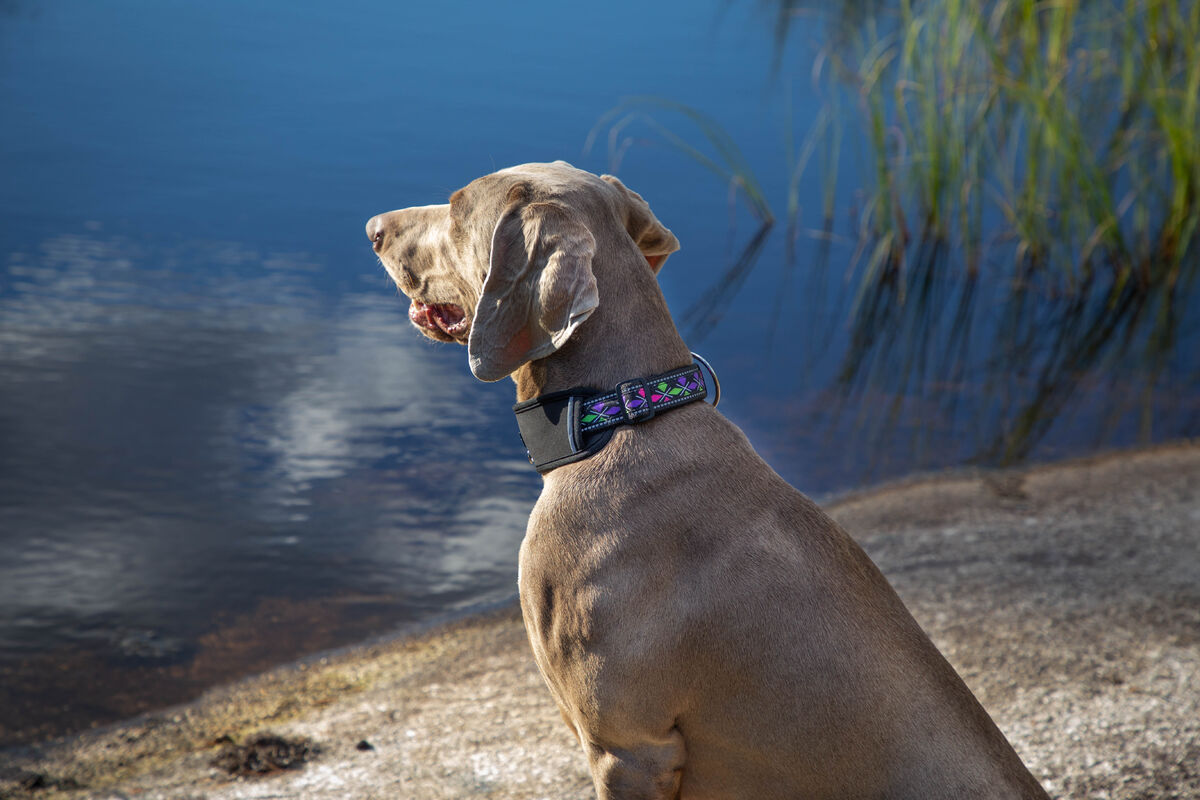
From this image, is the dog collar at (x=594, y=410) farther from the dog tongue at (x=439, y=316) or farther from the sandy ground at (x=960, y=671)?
the sandy ground at (x=960, y=671)

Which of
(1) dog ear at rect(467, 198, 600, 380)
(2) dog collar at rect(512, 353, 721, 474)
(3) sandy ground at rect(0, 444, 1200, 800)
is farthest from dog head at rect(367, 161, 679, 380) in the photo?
(3) sandy ground at rect(0, 444, 1200, 800)

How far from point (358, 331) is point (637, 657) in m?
5.74

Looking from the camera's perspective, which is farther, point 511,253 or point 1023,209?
point 1023,209

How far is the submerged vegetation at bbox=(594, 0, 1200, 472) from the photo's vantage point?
6957 mm

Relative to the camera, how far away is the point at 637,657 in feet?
6.68

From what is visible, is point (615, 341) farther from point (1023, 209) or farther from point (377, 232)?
point (1023, 209)

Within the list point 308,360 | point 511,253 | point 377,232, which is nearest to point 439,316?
point 377,232

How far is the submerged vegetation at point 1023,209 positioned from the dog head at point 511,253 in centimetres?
437

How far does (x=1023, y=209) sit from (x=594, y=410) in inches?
258

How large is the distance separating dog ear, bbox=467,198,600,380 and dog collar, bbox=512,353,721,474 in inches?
4.6

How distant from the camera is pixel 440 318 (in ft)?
8.43

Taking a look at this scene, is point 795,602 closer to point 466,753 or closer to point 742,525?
point 742,525

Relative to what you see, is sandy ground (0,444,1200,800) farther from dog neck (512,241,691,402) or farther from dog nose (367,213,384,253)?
dog nose (367,213,384,253)

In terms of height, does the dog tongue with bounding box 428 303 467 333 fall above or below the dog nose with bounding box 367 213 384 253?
below
